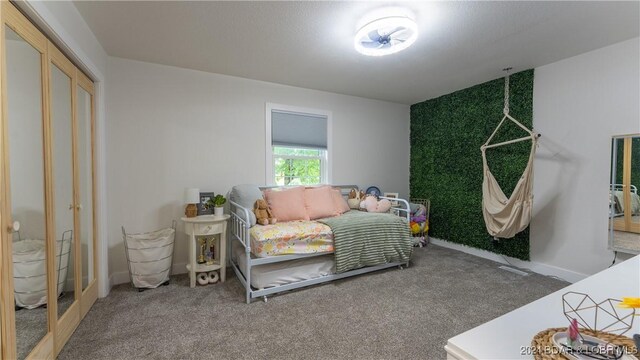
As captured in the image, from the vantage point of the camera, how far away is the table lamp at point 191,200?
107 inches

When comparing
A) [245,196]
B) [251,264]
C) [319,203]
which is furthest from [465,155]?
[251,264]

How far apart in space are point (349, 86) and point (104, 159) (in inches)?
112

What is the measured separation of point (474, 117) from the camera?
358 centimetres

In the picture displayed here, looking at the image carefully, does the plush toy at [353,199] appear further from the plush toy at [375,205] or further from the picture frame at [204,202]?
the picture frame at [204,202]

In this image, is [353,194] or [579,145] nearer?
[579,145]

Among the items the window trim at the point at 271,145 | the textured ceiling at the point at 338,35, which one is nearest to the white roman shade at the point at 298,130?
the window trim at the point at 271,145

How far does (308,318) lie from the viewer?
2.05 meters

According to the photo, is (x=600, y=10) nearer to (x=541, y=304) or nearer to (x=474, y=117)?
A: (x=474, y=117)

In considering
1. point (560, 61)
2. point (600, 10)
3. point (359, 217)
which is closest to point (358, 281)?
point (359, 217)

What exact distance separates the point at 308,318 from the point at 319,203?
1442mm

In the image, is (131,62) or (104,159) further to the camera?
(131,62)

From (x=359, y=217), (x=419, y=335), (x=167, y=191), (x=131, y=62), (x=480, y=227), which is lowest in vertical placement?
(x=419, y=335)

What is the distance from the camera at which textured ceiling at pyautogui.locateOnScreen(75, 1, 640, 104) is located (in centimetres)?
187

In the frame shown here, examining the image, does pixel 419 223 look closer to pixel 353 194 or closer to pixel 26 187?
pixel 353 194
